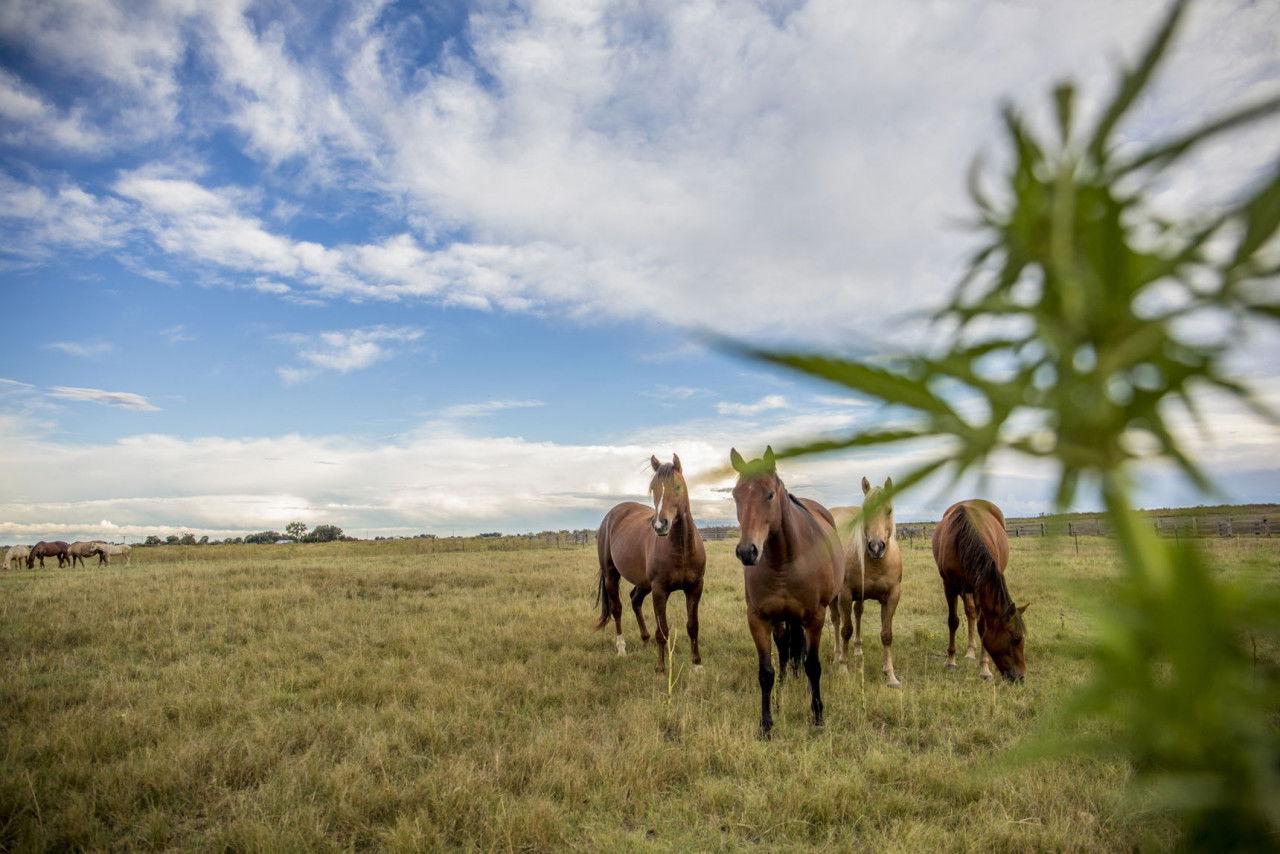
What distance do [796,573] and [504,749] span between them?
2.65 m

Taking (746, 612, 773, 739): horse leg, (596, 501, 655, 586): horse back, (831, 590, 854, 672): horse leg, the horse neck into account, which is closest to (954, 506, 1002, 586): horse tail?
(831, 590, 854, 672): horse leg

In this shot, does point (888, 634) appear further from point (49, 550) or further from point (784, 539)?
point (49, 550)

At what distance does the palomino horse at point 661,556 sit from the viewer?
255 inches

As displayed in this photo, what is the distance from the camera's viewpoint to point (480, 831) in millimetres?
3588

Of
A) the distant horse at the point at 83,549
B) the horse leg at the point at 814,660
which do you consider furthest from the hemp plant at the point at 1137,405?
the distant horse at the point at 83,549

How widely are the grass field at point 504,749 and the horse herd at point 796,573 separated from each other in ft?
1.27

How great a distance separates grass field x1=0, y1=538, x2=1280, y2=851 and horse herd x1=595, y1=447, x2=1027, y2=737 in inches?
15.3

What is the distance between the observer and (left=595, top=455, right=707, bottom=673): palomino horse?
6.49m

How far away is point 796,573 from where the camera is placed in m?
5.20

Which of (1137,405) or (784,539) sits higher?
(1137,405)

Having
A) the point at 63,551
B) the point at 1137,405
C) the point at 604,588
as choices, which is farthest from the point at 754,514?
the point at 63,551

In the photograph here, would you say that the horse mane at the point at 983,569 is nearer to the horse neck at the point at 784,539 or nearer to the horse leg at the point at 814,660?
the horse leg at the point at 814,660

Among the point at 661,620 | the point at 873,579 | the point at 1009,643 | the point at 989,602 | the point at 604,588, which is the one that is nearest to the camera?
the point at 1009,643

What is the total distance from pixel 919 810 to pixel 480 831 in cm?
259
